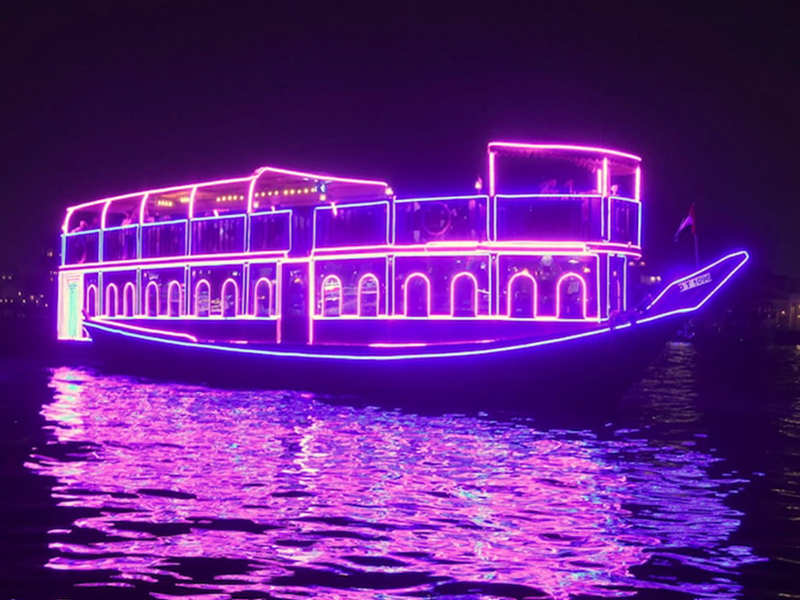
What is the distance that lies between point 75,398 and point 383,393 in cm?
696

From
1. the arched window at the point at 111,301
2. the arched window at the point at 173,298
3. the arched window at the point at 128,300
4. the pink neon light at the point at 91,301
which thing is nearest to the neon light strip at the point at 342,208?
the arched window at the point at 173,298

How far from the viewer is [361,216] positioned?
25.1 meters

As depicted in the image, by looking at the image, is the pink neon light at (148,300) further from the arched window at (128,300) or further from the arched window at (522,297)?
the arched window at (522,297)

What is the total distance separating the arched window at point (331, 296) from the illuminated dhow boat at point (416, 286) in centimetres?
4

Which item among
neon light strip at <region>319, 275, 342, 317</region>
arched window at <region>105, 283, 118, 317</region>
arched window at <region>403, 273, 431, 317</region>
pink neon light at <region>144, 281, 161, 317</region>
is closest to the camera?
arched window at <region>403, 273, 431, 317</region>

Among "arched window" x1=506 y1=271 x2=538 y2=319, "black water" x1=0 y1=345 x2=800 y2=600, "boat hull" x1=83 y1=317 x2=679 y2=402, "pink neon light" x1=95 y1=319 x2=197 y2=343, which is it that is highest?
"arched window" x1=506 y1=271 x2=538 y2=319

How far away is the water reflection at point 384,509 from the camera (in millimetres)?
7895

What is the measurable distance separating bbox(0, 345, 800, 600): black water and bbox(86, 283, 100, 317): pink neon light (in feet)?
45.6

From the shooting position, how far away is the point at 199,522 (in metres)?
9.82

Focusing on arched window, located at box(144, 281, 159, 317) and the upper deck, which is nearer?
the upper deck

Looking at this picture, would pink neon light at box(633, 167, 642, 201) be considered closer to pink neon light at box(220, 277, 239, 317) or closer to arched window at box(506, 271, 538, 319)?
arched window at box(506, 271, 538, 319)

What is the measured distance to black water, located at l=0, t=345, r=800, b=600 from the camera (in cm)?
785

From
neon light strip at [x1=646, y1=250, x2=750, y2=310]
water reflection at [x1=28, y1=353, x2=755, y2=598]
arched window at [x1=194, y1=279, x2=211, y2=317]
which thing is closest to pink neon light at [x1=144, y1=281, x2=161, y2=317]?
arched window at [x1=194, y1=279, x2=211, y2=317]

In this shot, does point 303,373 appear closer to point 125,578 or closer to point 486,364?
point 486,364
